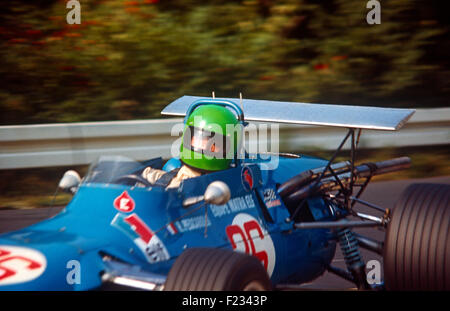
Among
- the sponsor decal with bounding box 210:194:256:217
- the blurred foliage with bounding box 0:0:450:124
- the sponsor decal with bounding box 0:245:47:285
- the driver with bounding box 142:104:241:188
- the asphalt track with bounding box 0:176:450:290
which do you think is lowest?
the asphalt track with bounding box 0:176:450:290

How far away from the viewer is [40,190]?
7938mm

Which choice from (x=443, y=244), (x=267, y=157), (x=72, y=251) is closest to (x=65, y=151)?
(x=267, y=157)

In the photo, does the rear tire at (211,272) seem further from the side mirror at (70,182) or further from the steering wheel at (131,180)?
the side mirror at (70,182)

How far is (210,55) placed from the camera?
980cm

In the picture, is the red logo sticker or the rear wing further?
the rear wing

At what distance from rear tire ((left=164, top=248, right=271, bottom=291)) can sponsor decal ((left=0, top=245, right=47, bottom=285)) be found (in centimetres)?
67

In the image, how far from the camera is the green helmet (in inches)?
178

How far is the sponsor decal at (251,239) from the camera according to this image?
4.26m

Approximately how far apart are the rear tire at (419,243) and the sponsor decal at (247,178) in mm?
935

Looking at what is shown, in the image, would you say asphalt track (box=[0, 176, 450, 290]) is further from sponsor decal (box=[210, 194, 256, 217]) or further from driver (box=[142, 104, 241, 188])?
driver (box=[142, 104, 241, 188])

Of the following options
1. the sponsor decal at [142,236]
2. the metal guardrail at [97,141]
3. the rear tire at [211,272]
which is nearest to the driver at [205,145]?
the sponsor decal at [142,236]

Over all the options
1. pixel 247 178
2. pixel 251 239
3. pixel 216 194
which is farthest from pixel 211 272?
pixel 247 178

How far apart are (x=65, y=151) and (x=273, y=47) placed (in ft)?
12.4

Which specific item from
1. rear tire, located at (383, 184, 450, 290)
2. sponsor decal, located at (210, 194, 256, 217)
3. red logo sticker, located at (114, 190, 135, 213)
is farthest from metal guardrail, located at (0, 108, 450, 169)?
rear tire, located at (383, 184, 450, 290)
